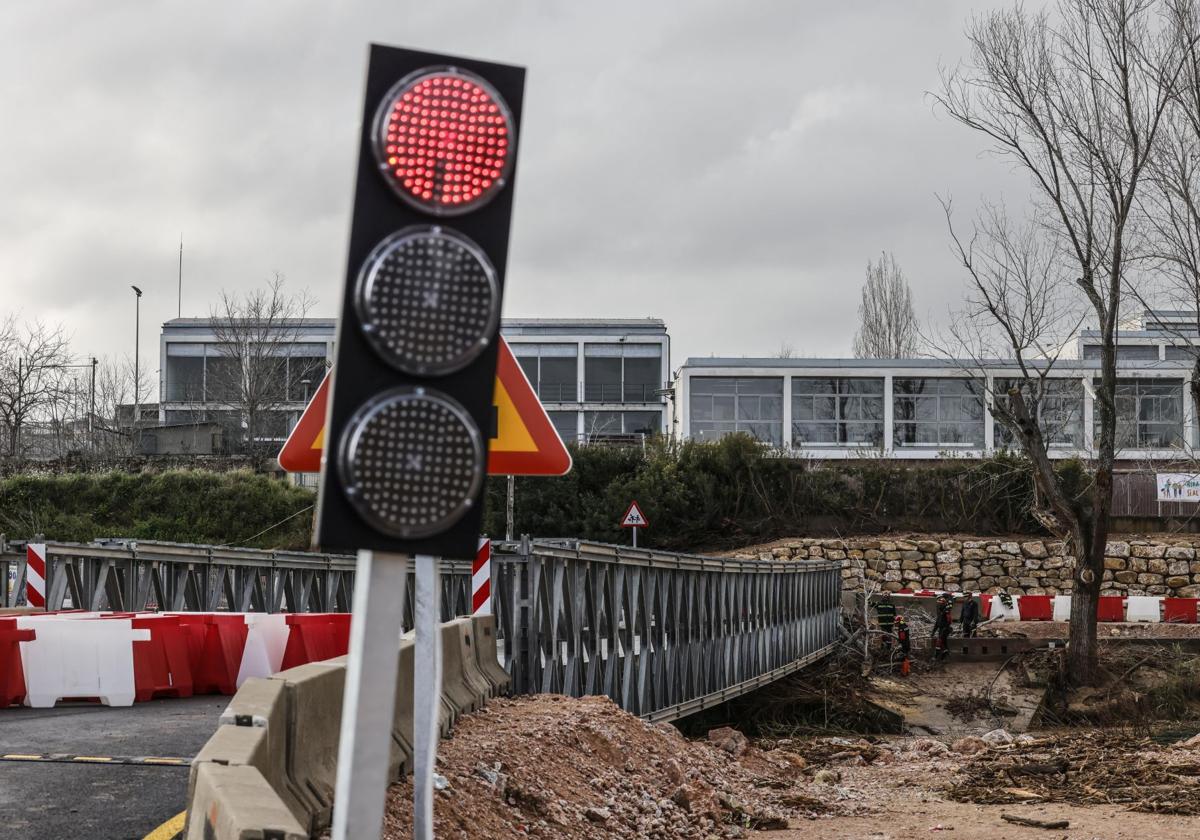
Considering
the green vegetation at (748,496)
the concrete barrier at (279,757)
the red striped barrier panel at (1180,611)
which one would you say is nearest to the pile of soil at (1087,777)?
the concrete barrier at (279,757)

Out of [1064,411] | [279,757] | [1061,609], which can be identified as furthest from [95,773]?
[1064,411]

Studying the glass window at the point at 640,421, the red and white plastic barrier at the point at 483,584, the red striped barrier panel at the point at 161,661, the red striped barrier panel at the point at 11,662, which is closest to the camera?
the red striped barrier panel at the point at 11,662

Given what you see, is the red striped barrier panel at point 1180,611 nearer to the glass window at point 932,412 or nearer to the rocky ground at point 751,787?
the glass window at point 932,412

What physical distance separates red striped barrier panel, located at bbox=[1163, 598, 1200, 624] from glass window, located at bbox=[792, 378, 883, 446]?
17762 mm

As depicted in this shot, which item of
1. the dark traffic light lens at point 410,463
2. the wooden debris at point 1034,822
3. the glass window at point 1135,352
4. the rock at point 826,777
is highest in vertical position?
the glass window at point 1135,352

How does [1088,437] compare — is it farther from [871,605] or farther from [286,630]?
[286,630]

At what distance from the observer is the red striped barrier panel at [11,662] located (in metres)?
11.2

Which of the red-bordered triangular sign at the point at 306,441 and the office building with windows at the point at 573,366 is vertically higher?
the office building with windows at the point at 573,366

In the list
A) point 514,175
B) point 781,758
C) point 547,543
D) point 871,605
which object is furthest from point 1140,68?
point 514,175

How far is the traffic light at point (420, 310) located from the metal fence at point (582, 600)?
29.2ft

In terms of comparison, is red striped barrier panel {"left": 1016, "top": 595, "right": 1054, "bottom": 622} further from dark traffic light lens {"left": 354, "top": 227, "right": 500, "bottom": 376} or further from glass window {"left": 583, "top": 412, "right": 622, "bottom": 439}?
glass window {"left": 583, "top": 412, "right": 622, "bottom": 439}

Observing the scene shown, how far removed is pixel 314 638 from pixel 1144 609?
26679 millimetres

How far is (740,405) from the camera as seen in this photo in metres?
51.5

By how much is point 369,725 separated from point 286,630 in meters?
10.2
